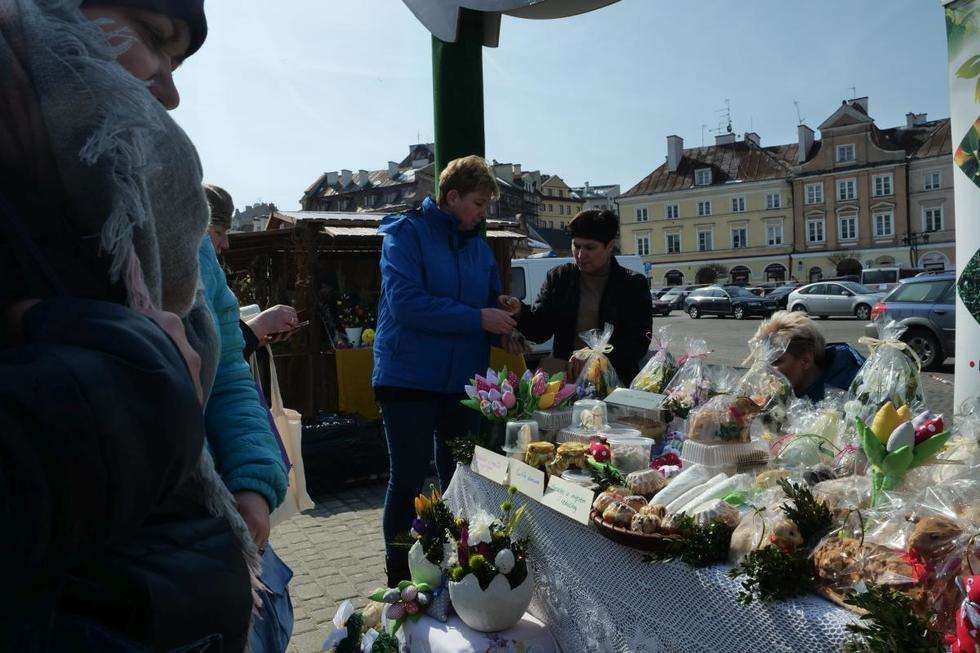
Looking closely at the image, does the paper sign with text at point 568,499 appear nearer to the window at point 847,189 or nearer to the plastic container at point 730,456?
the plastic container at point 730,456

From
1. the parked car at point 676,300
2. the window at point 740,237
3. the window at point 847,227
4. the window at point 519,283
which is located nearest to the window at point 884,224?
the window at point 847,227

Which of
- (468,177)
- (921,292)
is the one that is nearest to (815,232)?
(921,292)

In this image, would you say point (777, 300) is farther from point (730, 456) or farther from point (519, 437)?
point (730, 456)

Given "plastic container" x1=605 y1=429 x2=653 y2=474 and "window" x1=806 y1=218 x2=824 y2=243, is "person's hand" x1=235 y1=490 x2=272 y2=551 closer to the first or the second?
"plastic container" x1=605 y1=429 x2=653 y2=474

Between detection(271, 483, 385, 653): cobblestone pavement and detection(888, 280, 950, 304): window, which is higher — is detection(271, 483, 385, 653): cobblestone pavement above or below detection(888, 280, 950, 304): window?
below

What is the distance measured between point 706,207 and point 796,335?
5120 cm

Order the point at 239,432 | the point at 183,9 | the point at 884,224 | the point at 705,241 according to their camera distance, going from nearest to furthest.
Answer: the point at 183,9, the point at 239,432, the point at 884,224, the point at 705,241

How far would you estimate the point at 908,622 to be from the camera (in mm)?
1095

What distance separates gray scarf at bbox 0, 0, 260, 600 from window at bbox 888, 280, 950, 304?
1234 centimetres

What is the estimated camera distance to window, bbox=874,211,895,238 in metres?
44.4

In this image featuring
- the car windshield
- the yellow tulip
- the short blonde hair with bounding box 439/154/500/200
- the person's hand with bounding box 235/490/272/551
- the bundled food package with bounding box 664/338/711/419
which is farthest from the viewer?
the car windshield

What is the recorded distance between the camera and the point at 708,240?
169 ft

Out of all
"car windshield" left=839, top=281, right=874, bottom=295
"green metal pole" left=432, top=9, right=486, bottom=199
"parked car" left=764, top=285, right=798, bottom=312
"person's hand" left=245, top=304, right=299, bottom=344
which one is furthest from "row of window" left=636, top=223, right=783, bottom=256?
"person's hand" left=245, top=304, right=299, bottom=344

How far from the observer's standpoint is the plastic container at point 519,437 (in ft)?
7.84
